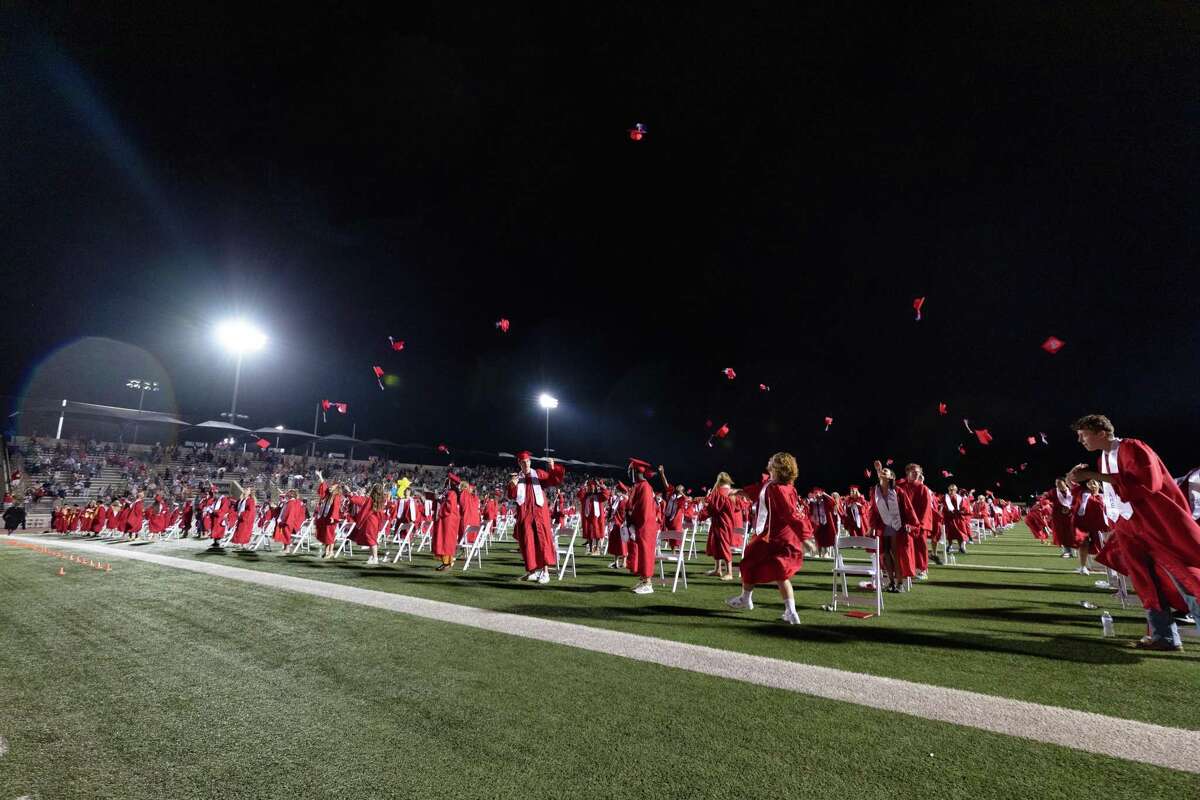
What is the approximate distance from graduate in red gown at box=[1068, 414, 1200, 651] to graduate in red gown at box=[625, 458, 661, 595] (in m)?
5.60


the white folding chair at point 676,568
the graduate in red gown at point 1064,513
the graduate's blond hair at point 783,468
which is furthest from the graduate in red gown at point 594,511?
the graduate in red gown at point 1064,513

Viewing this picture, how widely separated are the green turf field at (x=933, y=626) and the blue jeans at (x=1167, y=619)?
18 cm

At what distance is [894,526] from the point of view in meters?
9.12

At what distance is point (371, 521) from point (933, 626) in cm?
1222

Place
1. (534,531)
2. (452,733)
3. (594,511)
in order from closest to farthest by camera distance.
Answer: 1. (452,733)
2. (534,531)
3. (594,511)

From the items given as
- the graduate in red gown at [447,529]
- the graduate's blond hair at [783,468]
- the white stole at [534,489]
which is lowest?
the graduate in red gown at [447,529]

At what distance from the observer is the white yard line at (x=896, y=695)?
303 centimetres

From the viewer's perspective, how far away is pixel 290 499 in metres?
17.5

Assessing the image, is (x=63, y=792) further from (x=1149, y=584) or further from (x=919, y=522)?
(x=919, y=522)

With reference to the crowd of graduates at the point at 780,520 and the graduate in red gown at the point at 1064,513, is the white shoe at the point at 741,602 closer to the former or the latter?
the crowd of graduates at the point at 780,520

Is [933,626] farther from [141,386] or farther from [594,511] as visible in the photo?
[141,386]

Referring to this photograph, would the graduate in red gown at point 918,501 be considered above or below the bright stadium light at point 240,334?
below

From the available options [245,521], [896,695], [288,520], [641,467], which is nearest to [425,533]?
[288,520]

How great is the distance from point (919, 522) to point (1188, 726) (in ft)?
21.5
